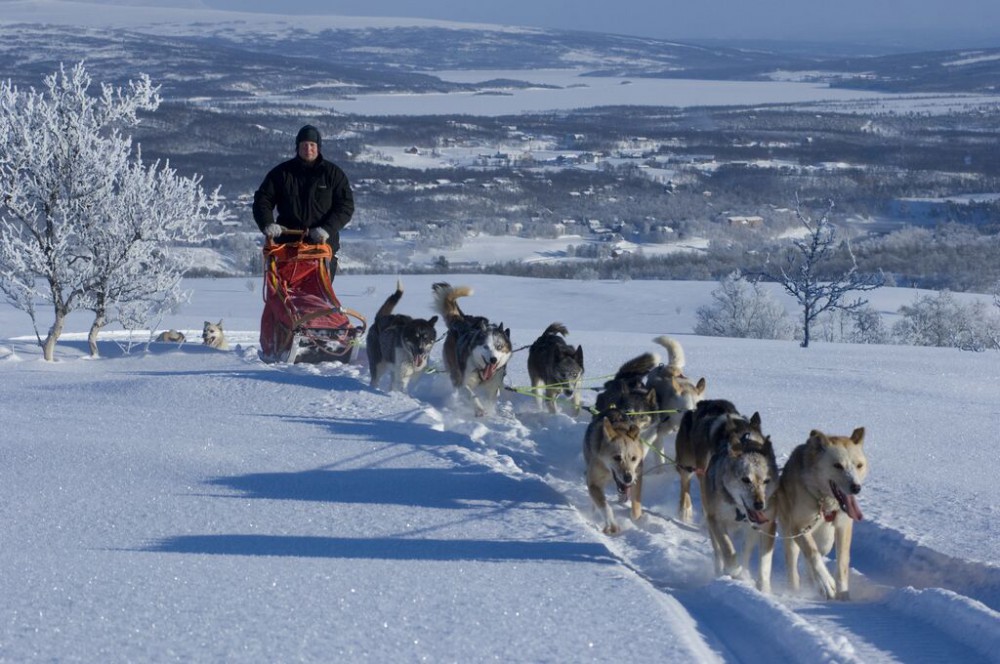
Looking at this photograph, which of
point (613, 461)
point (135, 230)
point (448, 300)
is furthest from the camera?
point (135, 230)

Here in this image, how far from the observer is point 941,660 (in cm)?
367

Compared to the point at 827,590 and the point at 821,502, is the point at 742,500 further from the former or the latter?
A: the point at 827,590

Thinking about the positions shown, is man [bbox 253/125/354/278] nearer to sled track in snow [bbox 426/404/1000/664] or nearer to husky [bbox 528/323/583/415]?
husky [bbox 528/323/583/415]

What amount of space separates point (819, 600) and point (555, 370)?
292 cm

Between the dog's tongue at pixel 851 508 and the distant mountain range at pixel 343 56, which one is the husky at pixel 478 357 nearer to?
the dog's tongue at pixel 851 508

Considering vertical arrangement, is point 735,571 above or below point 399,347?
below

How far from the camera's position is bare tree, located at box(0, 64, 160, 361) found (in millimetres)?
9648

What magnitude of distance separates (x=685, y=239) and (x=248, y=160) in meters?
22.1

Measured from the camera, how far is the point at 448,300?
7953mm

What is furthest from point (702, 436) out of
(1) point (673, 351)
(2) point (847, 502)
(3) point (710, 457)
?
(1) point (673, 351)

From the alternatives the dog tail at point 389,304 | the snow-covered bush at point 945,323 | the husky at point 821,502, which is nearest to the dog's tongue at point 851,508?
the husky at point 821,502

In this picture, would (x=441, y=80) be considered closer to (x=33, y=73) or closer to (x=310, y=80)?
(x=310, y=80)

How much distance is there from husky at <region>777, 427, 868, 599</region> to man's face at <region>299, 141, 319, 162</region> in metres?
4.68

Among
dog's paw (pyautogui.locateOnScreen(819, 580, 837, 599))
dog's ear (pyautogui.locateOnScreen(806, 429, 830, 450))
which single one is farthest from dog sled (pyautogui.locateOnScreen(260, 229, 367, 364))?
dog's paw (pyautogui.locateOnScreen(819, 580, 837, 599))
